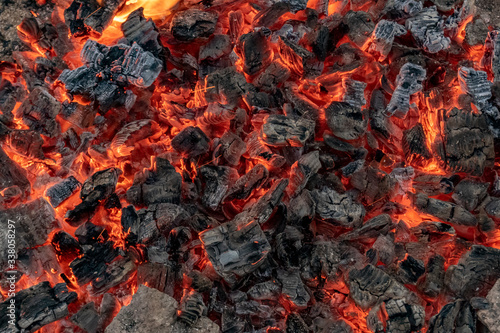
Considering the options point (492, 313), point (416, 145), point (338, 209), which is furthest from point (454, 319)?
point (416, 145)

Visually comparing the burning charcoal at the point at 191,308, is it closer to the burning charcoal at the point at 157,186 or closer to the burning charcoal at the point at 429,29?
the burning charcoal at the point at 157,186

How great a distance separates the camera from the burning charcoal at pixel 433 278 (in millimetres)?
1996

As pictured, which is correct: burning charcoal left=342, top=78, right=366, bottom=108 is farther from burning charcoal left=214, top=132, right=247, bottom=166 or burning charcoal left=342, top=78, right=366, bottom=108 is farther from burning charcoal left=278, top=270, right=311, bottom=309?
burning charcoal left=278, top=270, right=311, bottom=309

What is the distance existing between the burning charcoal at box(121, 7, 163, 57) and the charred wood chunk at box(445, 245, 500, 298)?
2153 mm

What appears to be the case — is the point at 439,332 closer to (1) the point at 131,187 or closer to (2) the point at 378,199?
(2) the point at 378,199

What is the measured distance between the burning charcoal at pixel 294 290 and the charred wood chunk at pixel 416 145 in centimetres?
102

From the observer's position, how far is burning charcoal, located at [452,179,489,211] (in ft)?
7.40

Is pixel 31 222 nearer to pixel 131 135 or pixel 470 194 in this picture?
pixel 131 135

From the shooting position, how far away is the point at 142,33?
2.73 m

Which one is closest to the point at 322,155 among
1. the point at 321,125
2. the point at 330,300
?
the point at 321,125

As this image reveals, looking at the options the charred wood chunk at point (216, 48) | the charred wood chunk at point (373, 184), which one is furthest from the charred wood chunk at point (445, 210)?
the charred wood chunk at point (216, 48)

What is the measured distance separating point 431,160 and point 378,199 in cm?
44

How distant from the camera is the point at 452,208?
2.21 metres

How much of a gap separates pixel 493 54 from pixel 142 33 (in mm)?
2328
